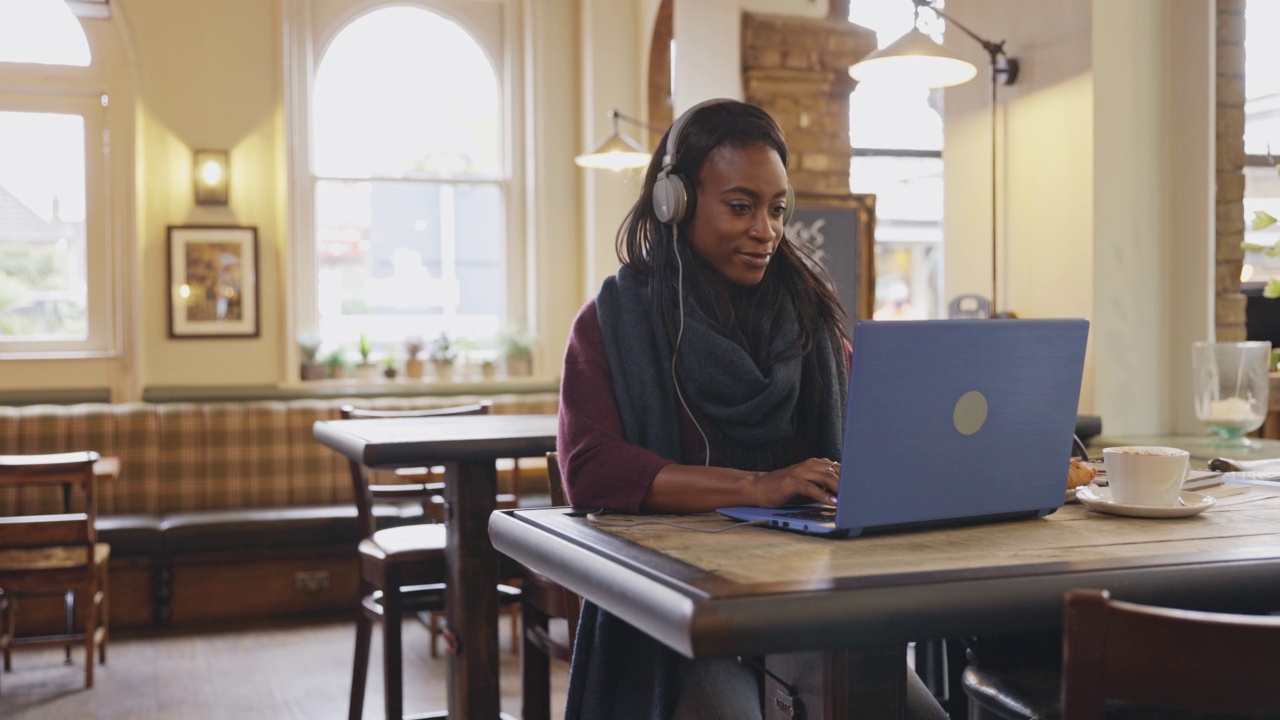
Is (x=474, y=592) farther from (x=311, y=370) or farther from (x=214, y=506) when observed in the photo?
(x=311, y=370)

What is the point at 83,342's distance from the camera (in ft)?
18.4

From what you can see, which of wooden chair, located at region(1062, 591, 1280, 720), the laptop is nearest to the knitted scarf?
the laptop

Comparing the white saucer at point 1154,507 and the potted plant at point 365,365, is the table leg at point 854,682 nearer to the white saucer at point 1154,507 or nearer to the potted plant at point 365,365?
the white saucer at point 1154,507

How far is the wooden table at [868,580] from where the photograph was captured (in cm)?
103

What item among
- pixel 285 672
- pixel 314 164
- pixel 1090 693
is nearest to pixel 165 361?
pixel 314 164

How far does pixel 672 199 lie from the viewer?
1789mm

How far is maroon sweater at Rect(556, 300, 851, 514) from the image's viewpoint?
1569 millimetres

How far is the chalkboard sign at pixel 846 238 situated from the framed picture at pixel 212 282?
2.80 metres

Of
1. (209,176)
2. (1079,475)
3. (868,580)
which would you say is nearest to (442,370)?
(209,176)

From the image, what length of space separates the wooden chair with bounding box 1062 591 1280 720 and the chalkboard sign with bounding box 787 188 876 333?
3.58 metres

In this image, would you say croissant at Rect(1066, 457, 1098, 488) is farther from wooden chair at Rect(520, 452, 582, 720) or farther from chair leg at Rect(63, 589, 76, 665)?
chair leg at Rect(63, 589, 76, 665)

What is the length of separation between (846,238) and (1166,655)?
12.2 feet

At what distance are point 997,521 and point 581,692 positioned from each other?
63cm

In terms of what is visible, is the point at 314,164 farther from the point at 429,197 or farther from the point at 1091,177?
the point at 1091,177
